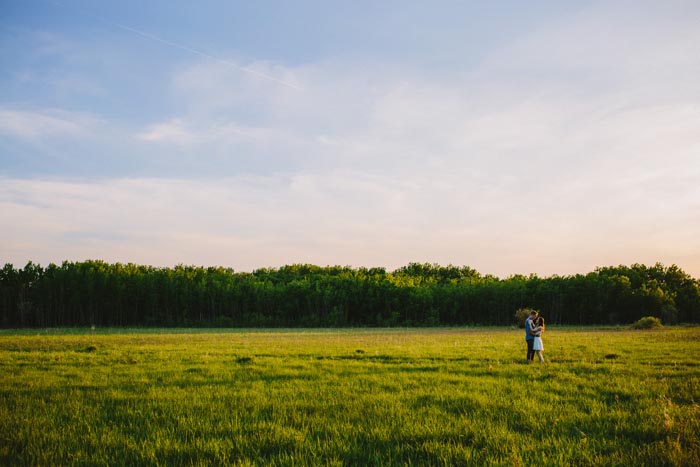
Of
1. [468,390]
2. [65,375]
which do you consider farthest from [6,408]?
[468,390]

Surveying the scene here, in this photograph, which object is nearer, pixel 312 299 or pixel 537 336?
pixel 537 336

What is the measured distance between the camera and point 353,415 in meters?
8.98

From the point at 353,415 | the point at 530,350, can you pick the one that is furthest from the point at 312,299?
the point at 353,415

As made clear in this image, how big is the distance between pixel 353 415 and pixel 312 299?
10611cm

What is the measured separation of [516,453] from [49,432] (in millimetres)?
8266

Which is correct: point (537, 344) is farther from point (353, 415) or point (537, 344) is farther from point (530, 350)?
point (353, 415)

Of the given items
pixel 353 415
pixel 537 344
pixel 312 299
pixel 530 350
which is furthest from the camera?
pixel 312 299

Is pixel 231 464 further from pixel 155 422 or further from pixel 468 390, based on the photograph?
pixel 468 390

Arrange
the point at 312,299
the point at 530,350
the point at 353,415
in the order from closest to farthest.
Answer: the point at 353,415 < the point at 530,350 < the point at 312,299

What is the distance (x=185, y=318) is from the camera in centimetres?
10512

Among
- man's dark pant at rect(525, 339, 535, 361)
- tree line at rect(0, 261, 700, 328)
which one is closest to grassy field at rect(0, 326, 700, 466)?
man's dark pant at rect(525, 339, 535, 361)

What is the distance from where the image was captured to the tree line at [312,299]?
9881cm

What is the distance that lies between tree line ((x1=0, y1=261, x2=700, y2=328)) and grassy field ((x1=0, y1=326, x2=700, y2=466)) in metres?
89.9

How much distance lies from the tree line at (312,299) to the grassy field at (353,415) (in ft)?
295
